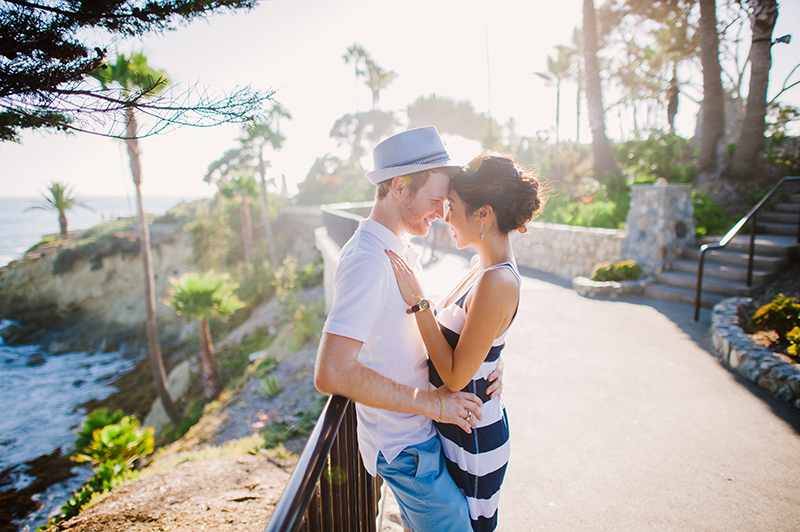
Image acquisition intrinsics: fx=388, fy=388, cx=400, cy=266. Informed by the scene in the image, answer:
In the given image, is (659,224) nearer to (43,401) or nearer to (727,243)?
(727,243)

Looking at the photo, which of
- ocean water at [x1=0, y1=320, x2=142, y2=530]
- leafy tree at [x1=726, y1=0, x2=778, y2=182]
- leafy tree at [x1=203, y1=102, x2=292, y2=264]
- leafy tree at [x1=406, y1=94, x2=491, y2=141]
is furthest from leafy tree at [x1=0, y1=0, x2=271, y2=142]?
leafy tree at [x1=406, y1=94, x2=491, y2=141]

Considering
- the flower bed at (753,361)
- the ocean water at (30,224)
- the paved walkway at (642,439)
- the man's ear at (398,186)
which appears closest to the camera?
the man's ear at (398,186)

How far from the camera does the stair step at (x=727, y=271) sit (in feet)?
22.2

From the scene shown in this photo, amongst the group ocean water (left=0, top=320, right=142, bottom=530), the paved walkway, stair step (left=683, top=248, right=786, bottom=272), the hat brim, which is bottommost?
ocean water (left=0, top=320, right=142, bottom=530)

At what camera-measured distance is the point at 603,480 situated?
119 inches

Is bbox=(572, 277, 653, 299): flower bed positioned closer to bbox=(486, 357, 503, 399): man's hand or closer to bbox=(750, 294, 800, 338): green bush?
bbox=(750, 294, 800, 338): green bush

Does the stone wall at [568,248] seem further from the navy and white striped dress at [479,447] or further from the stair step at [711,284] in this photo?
the navy and white striped dress at [479,447]

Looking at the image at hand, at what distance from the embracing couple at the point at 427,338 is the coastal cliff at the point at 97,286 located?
39.7 meters

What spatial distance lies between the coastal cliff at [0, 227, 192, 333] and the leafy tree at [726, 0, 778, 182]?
3900cm

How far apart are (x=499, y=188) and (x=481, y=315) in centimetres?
60

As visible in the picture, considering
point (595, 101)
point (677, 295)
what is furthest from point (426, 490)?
point (595, 101)

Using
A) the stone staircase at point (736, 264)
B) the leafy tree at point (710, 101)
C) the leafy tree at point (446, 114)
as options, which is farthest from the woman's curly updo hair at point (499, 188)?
the leafy tree at point (446, 114)

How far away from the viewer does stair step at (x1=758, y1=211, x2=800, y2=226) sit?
8.34 meters

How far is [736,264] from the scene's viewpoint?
7.44 metres
